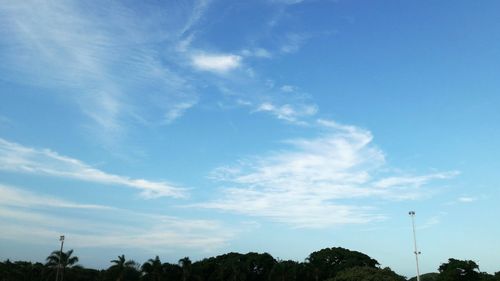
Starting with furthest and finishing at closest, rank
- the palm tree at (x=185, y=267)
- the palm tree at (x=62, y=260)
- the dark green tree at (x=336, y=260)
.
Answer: the dark green tree at (x=336, y=260) → the palm tree at (x=185, y=267) → the palm tree at (x=62, y=260)

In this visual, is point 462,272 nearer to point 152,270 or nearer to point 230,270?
point 230,270

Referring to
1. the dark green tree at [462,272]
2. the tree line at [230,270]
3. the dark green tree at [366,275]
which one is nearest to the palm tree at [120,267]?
the tree line at [230,270]

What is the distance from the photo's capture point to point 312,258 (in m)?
106

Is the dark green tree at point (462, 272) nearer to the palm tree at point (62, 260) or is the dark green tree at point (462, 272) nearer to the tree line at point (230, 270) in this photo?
the tree line at point (230, 270)

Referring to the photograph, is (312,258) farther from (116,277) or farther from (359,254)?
(116,277)

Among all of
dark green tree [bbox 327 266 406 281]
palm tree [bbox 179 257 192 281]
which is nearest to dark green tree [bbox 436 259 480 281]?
dark green tree [bbox 327 266 406 281]

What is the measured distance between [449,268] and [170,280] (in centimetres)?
5274

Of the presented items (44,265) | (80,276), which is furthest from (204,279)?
(44,265)

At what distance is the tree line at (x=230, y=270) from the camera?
75250 mm

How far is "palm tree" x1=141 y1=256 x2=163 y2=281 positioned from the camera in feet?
264

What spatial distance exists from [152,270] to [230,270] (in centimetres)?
1558

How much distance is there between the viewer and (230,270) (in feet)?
290

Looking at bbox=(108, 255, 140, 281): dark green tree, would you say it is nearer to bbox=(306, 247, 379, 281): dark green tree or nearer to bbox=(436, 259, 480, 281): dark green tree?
bbox=(306, 247, 379, 281): dark green tree

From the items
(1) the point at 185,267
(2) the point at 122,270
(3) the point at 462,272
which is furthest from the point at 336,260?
(2) the point at 122,270
